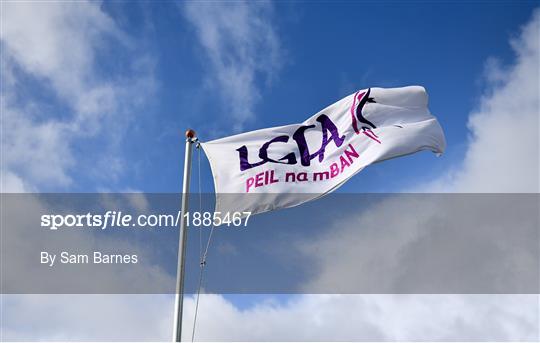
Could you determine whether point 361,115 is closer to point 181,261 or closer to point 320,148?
point 320,148

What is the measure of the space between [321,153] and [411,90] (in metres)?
3.59

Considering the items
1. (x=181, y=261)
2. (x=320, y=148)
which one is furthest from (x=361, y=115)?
(x=181, y=261)

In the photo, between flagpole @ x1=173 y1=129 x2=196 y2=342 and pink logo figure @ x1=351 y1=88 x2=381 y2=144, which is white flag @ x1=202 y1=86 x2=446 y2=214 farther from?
flagpole @ x1=173 y1=129 x2=196 y2=342

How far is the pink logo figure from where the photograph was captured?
60.4ft

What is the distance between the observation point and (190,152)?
56.8 ft

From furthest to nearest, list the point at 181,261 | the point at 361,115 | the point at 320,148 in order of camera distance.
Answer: the point at 361,115 → the point at 320,148 → the point at 181,261

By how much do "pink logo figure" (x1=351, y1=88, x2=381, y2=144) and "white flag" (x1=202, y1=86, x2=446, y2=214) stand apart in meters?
0.03

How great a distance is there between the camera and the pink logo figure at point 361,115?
18.4m

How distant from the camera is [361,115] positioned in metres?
18.7

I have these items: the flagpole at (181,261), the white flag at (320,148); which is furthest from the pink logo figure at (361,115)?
the flagpole at (181,261)

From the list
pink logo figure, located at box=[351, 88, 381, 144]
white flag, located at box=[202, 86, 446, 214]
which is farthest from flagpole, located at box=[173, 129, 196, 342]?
pink logo figure, located at box=[351, 88, 381, 144]

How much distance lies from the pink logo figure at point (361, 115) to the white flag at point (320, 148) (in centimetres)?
3

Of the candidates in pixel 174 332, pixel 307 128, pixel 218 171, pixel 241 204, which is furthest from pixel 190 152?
pixel 174 332

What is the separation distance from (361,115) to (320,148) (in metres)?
1.63
